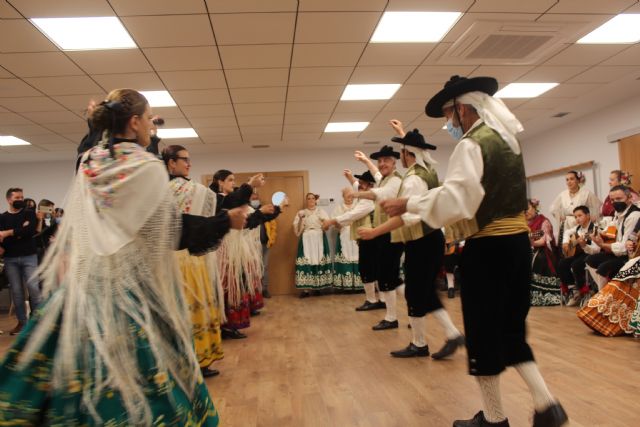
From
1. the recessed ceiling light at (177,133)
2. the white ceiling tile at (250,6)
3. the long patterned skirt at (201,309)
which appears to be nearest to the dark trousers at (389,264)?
the long patterned skirt at (201,309)

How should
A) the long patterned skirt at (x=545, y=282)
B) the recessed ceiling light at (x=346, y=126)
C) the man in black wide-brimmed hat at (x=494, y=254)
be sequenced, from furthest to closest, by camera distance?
the recessed ceiling light at (x=346, y=126), the long patterned skirt at (x=545, y=282), the man in black wide-brimmed hat at (x=494, y=254)

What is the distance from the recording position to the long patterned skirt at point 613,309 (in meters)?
4.02

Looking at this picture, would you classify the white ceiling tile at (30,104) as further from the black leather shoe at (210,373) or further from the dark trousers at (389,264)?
the dark trousers at (389,264)

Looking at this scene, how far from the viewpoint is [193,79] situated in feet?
17.1

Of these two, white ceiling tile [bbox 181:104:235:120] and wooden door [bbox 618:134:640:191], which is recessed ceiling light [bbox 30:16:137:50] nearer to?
white ceiling tile [bbox 181:104:235:120]

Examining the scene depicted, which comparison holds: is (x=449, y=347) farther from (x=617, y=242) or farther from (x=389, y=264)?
(x=617, y=242)

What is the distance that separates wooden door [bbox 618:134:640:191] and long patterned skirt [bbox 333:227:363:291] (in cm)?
418

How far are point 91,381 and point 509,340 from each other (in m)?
1.55

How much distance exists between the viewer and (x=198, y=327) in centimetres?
298

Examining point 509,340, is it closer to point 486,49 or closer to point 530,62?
point 486,49

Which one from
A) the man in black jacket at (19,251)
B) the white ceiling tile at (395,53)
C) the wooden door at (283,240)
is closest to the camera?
the white ceiling tile at (395,53)

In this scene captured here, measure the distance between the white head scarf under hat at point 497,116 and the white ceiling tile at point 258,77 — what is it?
3328mm

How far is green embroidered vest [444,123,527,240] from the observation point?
6.18ft

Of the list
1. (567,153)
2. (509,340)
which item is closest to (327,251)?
(567,153)
